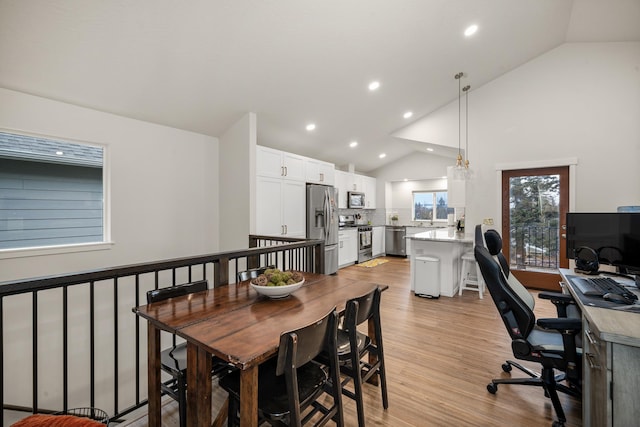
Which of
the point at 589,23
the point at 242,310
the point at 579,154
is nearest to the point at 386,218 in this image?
the point at 579,154

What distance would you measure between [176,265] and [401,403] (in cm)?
184

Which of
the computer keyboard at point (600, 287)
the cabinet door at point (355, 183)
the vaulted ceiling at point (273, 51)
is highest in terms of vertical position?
the vaulted ceiling at point (273, 51)

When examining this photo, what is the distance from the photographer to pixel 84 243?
128 inches

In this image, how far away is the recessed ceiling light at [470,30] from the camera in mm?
3556

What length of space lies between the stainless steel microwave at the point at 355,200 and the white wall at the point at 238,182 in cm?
331

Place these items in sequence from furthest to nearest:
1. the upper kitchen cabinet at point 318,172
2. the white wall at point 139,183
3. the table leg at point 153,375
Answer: the upper kitchen cabinet at point 318,172 → the white wall at point 139,183 → the table leg at point 153,375

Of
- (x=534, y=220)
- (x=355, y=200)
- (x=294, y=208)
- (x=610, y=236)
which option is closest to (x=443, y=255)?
(x=534, y=220)

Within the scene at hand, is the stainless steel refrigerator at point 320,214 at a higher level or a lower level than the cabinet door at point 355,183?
lower

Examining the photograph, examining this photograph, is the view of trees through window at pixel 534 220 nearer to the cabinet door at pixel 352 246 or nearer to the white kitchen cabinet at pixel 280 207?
the cabinet door at pixel 352 246

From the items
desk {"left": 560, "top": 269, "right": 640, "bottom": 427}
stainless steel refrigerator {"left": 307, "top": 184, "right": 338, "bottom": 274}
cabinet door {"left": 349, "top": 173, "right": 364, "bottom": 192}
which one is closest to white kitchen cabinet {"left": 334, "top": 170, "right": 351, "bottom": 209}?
cabinet door {"left": 349, "top": 173, "right": 364, "bottom": 192}

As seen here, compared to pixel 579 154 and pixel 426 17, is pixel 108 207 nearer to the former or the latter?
pixel 426 17

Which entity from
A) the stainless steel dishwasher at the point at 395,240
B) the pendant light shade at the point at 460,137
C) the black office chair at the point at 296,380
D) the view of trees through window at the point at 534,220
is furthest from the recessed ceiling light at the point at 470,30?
the stainless steel dishwasher at the point at 395,240

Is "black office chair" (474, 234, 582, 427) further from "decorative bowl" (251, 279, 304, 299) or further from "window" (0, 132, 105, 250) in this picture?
"window" (0, 132, 105, 250)

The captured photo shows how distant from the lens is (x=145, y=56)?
2779mm
